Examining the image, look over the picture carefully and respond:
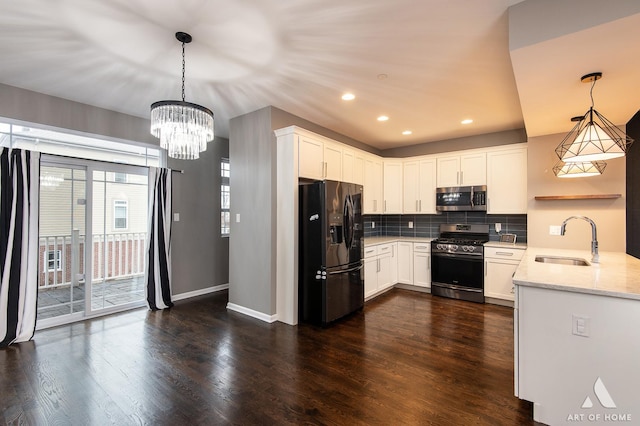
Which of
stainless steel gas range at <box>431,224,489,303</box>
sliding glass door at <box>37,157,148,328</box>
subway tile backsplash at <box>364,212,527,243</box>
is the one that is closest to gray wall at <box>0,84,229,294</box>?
sliding glass door at <box>37,157,148,328</box>

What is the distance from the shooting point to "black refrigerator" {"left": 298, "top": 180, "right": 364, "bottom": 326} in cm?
350

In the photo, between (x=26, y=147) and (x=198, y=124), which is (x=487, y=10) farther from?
(x=26, y=147)

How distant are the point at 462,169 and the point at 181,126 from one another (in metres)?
4.23

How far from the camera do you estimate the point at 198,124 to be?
8.16 feet

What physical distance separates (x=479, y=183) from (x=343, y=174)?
223 centimetres

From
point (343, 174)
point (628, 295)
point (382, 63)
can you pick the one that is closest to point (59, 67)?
point (382, 63)

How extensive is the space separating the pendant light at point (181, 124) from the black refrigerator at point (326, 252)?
1.43 metres

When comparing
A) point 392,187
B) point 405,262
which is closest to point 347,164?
point 392,187

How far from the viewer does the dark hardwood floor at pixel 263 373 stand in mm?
1964

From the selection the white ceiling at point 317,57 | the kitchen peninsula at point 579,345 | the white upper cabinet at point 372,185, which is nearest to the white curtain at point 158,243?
the white ceiling at point 317,57

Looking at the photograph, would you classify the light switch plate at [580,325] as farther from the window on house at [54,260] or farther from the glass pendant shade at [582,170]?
the window on house at [54,260]

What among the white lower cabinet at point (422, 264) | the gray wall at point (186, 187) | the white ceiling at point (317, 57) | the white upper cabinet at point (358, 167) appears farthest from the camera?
the white lower cabinet at point (422, 264)

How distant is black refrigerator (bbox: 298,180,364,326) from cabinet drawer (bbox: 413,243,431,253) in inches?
66.1

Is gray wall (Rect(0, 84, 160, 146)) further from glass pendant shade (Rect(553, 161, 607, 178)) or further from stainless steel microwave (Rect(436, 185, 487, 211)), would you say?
glass pendant shade (Rect(553, 161, 607, 178))
